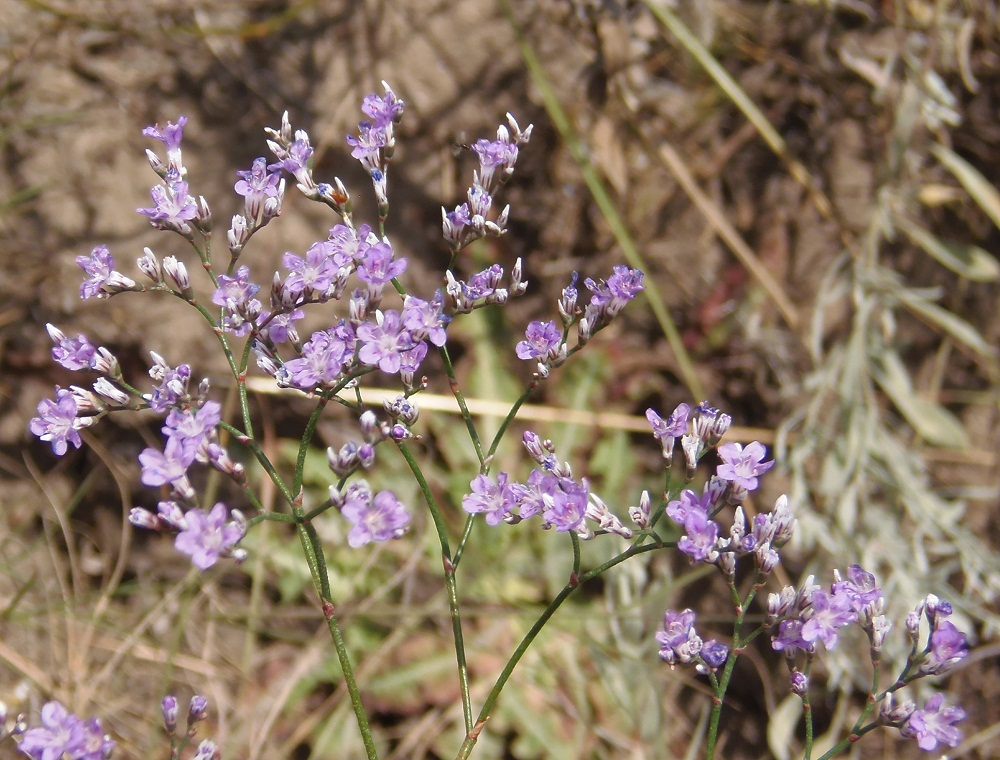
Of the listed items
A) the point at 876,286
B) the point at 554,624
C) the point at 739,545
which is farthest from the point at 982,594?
the point at 739,545

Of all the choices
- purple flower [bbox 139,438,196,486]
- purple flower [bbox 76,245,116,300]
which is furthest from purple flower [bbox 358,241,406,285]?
purple flower [bbox 76,245,116,300]

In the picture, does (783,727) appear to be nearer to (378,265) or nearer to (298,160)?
(378,265)

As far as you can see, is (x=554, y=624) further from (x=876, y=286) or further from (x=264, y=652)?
(x=876, y=286)

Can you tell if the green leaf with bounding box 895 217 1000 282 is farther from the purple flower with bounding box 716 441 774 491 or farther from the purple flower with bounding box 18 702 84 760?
the purple flower with bounding box 18 702 84 760

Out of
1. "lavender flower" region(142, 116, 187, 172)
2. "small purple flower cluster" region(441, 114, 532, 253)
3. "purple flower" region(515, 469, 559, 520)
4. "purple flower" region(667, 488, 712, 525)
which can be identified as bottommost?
"purple flower" region(667, 488, 712, 525)

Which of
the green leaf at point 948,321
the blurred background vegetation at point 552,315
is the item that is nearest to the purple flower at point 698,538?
the blurred background vegetation at point 552,315

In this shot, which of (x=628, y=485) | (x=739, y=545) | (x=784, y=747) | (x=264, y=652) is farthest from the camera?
(x=628, y=485)
